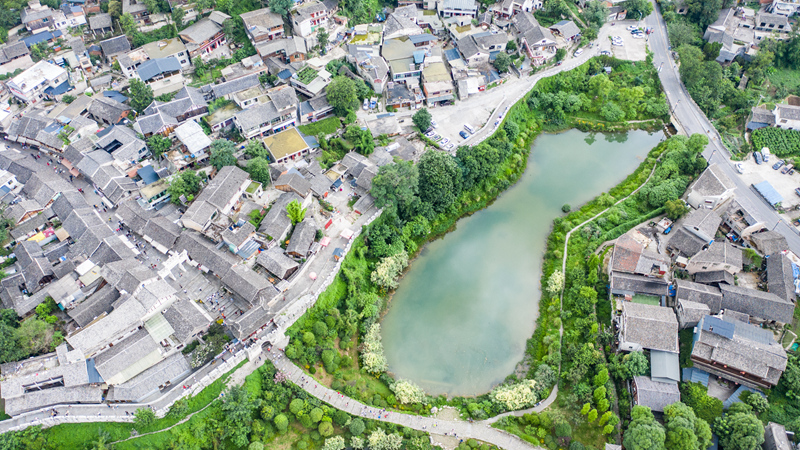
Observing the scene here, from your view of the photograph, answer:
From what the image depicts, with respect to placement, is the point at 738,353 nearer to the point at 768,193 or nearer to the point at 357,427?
the point at 768,193

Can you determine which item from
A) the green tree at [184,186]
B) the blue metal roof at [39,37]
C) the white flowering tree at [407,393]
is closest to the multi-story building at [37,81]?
A: the blue metal roof at [39,37]

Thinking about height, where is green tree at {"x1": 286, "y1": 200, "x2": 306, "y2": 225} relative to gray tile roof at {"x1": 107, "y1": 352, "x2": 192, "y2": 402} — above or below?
above

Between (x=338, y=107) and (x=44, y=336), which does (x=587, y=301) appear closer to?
(x=338, y=107)

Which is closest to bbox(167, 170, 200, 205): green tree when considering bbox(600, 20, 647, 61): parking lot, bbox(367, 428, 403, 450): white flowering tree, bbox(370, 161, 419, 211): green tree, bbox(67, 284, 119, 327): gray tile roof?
bbox(67, 284, 119, 327): gray tile roof

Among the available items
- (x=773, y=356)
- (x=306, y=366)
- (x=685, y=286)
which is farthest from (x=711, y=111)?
(x=306, y=366)

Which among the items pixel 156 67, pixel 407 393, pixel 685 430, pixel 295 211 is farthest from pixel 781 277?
pixel 156 67

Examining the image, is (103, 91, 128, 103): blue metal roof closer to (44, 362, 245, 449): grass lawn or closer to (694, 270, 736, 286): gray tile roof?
(44, 362, 245, 449): grass lawn
